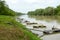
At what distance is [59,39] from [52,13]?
482 feet

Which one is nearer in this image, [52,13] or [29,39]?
[29,39]

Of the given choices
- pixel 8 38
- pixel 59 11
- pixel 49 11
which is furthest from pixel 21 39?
pixel 49 11

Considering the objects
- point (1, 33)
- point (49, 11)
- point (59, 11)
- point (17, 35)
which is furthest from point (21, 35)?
point (49, 11)

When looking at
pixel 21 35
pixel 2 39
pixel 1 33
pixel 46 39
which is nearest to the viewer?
pixel 2 39

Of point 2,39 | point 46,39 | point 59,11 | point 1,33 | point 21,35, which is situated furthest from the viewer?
point 59,11

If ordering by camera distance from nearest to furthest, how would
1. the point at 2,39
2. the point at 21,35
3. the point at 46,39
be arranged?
the point at 2,39, the point at 21,35, the point at 46,39

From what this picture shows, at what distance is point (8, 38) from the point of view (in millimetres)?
14383

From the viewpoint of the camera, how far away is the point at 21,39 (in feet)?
51.6

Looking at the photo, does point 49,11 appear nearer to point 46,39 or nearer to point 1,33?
point 46,39

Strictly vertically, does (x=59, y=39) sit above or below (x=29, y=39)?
below

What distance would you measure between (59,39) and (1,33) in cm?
1510

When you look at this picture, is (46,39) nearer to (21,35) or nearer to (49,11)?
(21,35)

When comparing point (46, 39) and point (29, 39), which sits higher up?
point (29, 39)

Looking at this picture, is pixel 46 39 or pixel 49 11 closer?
pixel 46 39
